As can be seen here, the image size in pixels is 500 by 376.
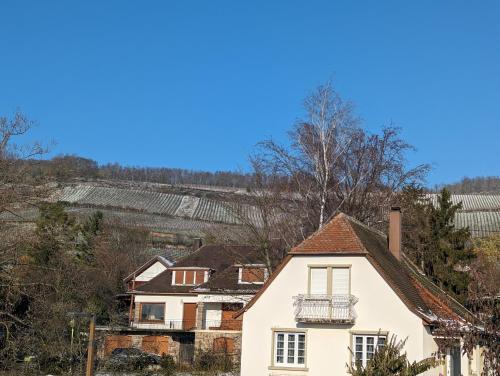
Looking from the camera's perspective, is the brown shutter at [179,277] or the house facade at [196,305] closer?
the house facade at [196,305]

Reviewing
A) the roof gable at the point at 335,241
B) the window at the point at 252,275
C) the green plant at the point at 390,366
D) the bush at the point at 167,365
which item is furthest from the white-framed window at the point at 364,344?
the window at the point at 252,275

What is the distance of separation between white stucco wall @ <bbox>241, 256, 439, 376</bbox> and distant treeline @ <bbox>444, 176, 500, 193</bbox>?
333ft

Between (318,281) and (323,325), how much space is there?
6.07 feet

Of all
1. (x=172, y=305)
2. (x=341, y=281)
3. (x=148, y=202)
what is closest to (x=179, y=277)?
(x=172, y=305)

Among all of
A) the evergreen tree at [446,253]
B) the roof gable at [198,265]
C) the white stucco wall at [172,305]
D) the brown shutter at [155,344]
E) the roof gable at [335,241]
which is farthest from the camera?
the roof gable at [198,265]

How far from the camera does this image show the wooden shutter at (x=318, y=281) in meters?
29.7

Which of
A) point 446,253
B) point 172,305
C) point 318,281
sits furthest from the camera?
point 172,305

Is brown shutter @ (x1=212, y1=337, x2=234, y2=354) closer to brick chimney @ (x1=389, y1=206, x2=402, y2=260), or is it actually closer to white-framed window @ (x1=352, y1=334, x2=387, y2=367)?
brick chimney @ (x1=389, y1=206, x2=402, y2=260)

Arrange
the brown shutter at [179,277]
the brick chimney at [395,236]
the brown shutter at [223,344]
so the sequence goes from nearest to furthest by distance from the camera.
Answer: the brick chimney at [395,236]
the brown shutter at [223,344]
the brown shutter at [179,277]

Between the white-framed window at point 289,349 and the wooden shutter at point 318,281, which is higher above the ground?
the wooden shutter at point 318,281

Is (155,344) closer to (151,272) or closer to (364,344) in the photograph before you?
(151,272)

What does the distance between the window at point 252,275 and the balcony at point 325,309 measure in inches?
662

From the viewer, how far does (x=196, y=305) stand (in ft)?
176

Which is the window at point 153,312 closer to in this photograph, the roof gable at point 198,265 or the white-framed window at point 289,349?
the roof gable at point 198,265
